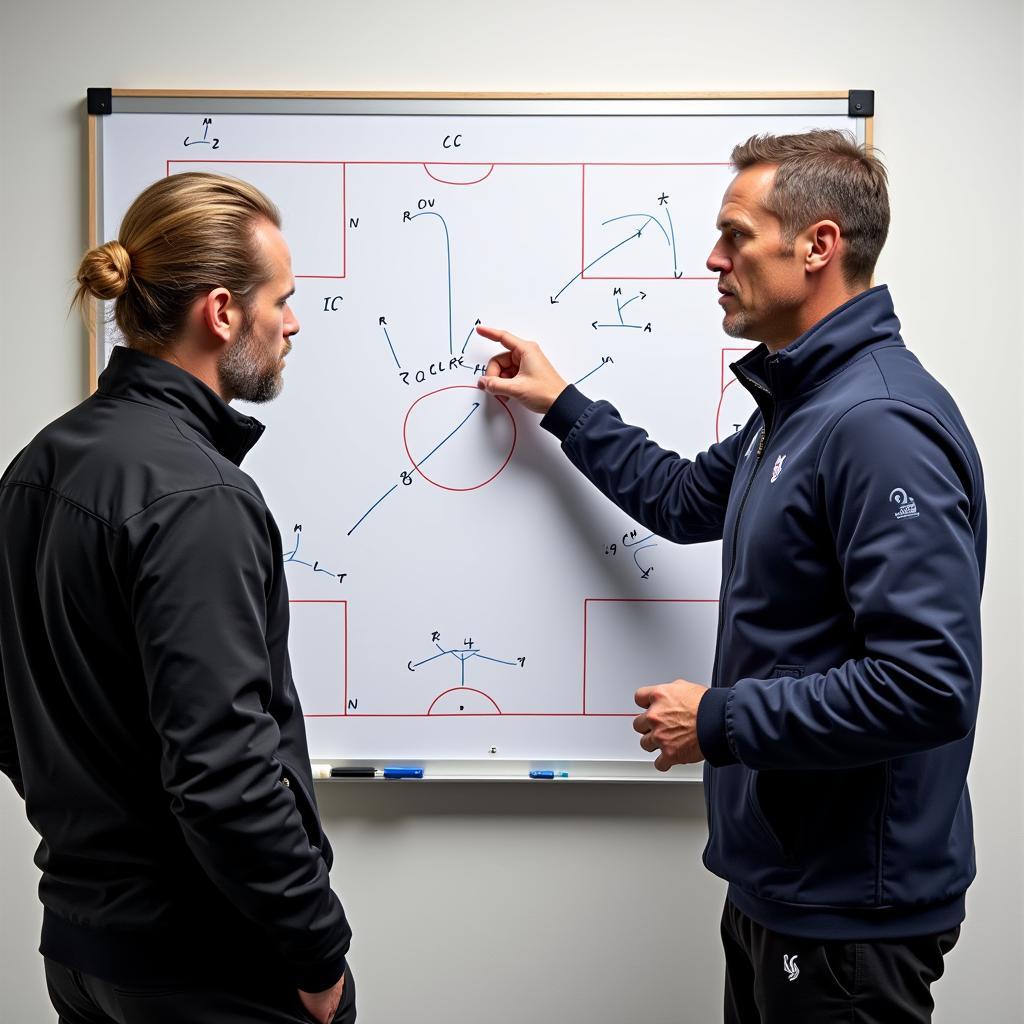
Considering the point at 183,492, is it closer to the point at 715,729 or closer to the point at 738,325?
the point at 715,729

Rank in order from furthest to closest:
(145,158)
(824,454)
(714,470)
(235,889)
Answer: (145,158) → (714,470) → (824,454) → (235,889)

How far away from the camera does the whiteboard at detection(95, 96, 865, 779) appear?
5.31ft

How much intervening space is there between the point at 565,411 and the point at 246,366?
594 millimetres

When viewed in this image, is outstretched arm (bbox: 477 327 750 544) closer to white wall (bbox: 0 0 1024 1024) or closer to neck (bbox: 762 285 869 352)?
neck (bbox: 762 285 869 352)

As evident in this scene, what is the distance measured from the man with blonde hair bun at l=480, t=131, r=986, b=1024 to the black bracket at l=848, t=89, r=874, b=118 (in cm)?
34

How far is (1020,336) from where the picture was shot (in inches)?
66.0

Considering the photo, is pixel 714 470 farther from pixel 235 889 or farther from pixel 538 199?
pixel 235 889

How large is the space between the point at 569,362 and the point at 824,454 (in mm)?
601

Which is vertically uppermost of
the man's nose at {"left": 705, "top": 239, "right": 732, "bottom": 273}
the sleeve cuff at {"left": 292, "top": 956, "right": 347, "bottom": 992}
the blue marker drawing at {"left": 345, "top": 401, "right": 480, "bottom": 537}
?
the man's nose at {"left": 705, "top": 239, "right": 732, "bottom": 273}

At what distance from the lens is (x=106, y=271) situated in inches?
41.9

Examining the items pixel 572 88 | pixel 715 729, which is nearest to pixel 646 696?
pixel 715 729

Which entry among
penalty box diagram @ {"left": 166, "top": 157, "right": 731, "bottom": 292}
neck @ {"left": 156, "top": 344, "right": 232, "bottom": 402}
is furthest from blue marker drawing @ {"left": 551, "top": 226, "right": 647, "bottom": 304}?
neck @ {"left": 156, "top": 344, "right": 232, "bottom": 402}

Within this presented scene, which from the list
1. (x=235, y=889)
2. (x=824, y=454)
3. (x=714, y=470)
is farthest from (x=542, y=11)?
(x=235, y=889)

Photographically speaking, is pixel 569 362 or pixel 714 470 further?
pixel 569 362
